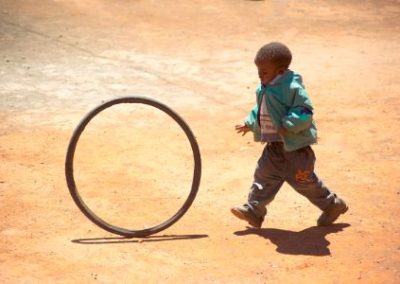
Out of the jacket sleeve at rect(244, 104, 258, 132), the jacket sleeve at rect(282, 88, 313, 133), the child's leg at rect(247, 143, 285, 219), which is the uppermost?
the jacket sleeve at rect(282, 88, 313, 133)

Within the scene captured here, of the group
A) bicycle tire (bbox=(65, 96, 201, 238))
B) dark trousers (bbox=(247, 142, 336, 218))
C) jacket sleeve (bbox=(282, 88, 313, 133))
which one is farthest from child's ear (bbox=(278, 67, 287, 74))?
bicycle tire (bbox=(65, 96, 201, 238))

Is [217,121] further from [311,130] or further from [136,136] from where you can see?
[311,130]

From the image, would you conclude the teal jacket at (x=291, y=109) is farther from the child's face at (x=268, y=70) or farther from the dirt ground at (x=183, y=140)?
the dirt ground at (x=183, y=140)

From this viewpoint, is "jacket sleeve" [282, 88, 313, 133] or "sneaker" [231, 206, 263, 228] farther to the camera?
"sneaker" [231, 206, 263, 228]

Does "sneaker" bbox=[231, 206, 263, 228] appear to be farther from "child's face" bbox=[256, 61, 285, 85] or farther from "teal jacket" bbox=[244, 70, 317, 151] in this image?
"child's face" bbox=[256, 61, 285, 85]

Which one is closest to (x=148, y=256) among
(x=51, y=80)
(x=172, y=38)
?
(x=51, y=80)

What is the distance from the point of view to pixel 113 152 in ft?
26.3

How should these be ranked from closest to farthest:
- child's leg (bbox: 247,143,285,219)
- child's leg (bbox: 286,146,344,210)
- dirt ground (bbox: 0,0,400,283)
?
dirt ground (bbox: 0,0,400,283)
child's leg (bbox: 286,146,344,210)
child's leg (bbox: 247,143,285,219)

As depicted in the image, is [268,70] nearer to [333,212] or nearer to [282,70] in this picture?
[282,70]

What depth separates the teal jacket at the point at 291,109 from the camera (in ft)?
18.6

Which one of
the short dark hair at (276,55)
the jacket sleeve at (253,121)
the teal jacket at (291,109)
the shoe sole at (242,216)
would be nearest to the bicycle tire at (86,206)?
the shoe sole at (242,216)

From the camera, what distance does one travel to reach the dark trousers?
19.4ft

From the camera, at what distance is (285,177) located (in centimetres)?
604

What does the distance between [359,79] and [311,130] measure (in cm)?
498
